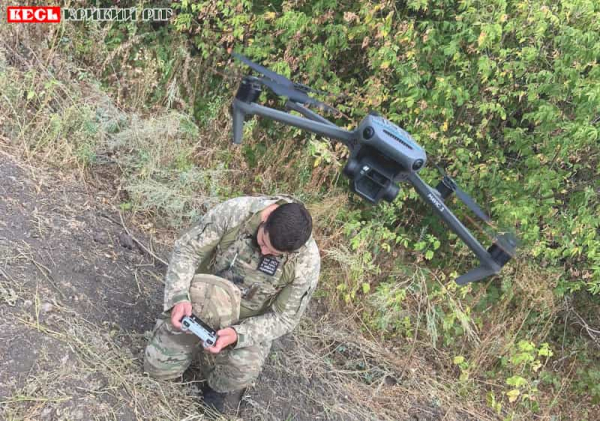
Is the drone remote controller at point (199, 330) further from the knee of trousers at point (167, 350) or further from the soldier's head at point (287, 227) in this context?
the soldier's head at point (287, 227)

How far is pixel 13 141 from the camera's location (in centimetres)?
354

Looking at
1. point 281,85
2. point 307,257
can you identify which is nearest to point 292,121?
point 281,85

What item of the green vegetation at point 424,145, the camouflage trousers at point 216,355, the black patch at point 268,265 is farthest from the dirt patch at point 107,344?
the black patch at point 268,265

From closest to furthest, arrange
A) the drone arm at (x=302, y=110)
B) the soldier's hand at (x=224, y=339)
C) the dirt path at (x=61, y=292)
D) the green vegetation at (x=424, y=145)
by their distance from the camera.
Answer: the drone arm at (x=302, y=110)
the dirt path at (x=61, y=292)
the soldier's hand at (x=224, y=339)
the green vegetation at (x=424, y=145)

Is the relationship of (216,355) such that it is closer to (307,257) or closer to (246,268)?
(246,268)

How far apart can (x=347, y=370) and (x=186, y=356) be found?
1232 millimetres

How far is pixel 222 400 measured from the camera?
2691mm

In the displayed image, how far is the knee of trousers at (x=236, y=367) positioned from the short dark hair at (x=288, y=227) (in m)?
0.60

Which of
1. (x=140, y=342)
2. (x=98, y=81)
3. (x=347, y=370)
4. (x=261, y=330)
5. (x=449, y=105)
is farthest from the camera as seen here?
(x=98, y=81)

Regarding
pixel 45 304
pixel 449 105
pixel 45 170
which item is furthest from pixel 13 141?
pixel 449 105

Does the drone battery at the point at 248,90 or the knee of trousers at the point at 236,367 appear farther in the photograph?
the knee of trousers at the point at 236,367

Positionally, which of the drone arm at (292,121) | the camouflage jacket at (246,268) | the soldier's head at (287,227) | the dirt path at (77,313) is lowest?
the dirt path at (77,313)

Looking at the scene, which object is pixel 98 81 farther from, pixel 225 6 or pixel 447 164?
pixel 447 164

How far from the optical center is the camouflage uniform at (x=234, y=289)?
245 cm
